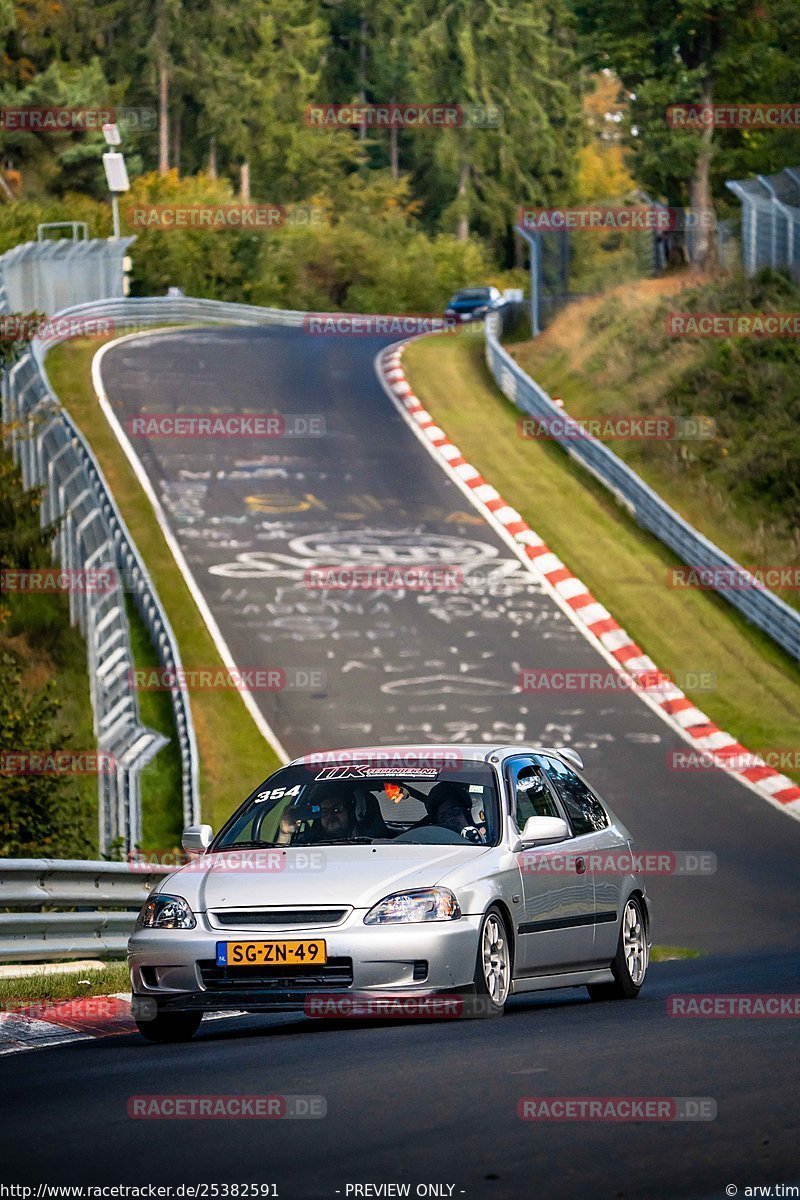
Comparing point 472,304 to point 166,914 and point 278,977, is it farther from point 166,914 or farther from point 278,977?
point 278,977

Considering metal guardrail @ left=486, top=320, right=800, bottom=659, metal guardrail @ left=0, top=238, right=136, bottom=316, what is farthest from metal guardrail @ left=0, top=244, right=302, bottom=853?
metal guardrail @ left=0, top=238, right=136, bottom=316

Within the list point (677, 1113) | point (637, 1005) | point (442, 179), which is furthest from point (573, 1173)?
point (442, 179)

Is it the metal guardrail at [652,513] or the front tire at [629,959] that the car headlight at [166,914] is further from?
the metal guardrail at [652,513]

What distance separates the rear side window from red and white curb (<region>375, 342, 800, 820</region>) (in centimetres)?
1021

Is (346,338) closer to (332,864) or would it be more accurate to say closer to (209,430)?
(209,430)

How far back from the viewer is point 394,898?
9062 mm

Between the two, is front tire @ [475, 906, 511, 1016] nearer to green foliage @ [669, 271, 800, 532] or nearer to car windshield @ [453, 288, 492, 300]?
green foliage @ [669, 271, 800, 532]

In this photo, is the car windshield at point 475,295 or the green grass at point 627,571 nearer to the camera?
the green grass at point 627,571

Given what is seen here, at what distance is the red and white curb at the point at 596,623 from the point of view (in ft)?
74.4

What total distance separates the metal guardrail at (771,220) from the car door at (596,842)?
28.2 metres

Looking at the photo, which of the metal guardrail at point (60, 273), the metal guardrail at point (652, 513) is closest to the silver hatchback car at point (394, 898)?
the metal guardrail at point (652, 513)

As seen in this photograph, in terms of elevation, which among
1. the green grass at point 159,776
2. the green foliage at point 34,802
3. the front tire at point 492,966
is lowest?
the green grass at point 159,776

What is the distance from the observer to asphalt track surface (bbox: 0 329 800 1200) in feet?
19.7

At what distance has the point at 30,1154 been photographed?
19.9ft
